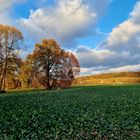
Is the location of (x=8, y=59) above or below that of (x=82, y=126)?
above

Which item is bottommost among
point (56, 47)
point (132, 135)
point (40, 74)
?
point (132, 135)

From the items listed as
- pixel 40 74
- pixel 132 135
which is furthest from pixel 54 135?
pixel 40 74

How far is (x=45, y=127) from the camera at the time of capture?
18812mm

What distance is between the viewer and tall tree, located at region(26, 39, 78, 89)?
87.3 metres

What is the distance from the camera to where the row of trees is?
79.0 m

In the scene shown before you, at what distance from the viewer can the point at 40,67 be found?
289 ft

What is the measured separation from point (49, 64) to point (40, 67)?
2.48m

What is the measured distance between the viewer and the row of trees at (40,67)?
79000 mm

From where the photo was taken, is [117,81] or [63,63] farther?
[117,81]

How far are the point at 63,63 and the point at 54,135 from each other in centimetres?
7435

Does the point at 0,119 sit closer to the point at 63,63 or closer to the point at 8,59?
the point at 8,59

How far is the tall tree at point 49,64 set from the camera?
8731 centimetres

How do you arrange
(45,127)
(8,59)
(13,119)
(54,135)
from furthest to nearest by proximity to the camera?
(8,59) → (13,119) → (45,127) → (54,135)

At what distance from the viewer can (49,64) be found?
291 ft
